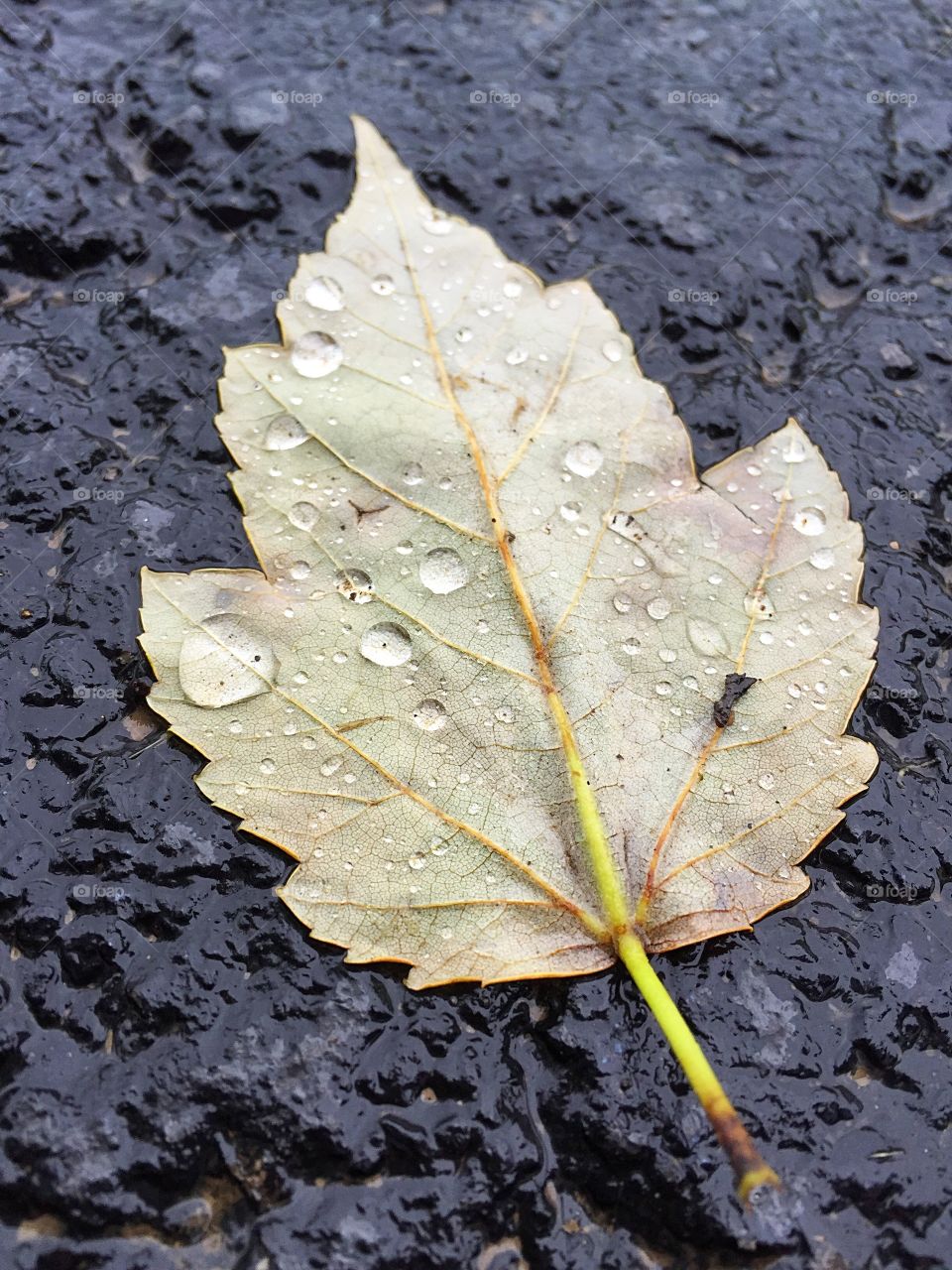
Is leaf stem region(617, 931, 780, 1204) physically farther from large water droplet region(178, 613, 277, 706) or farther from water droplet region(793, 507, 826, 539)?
water droplet region(793, 507, 826, 539)

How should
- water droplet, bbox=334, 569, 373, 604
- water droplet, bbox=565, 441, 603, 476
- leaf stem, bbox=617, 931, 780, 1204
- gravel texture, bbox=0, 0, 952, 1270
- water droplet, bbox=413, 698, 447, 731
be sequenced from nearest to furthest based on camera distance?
leaf stem, bbox=617, 931, 780, 1204, gravel texture, bbox=0, 0, 952, 1270, water droplet, bbox=413, 698, 447, 731, water droplet, bbox=334, 569, 373, 604, water droplet, bbox=565, 441, 603, 476

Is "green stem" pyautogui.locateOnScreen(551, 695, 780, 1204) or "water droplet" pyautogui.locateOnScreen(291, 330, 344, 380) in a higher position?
"water droplet" pyautogui.locateOnScreen(291, 330, 344, 380)

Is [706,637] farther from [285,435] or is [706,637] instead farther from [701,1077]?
[285,435]

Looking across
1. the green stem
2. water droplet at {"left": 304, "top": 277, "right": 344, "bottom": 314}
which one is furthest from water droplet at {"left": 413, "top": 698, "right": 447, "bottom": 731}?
water droplet at {"left": 304, "top": 277, "right": 344, "bottom": 314}

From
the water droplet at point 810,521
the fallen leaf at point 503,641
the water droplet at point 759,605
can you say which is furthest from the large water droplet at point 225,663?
the water droplet at point 810,521

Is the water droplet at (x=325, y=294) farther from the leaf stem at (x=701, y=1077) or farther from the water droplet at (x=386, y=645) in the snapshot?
the leaf stem at (x=701, y=1077)

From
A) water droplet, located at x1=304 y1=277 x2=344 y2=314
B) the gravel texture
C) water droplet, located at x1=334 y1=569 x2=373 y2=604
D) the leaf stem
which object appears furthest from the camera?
water droplet, located at x1=304 y1=277 x2=344 y2=314

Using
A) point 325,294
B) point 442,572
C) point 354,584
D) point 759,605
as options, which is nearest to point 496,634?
point 442,572
